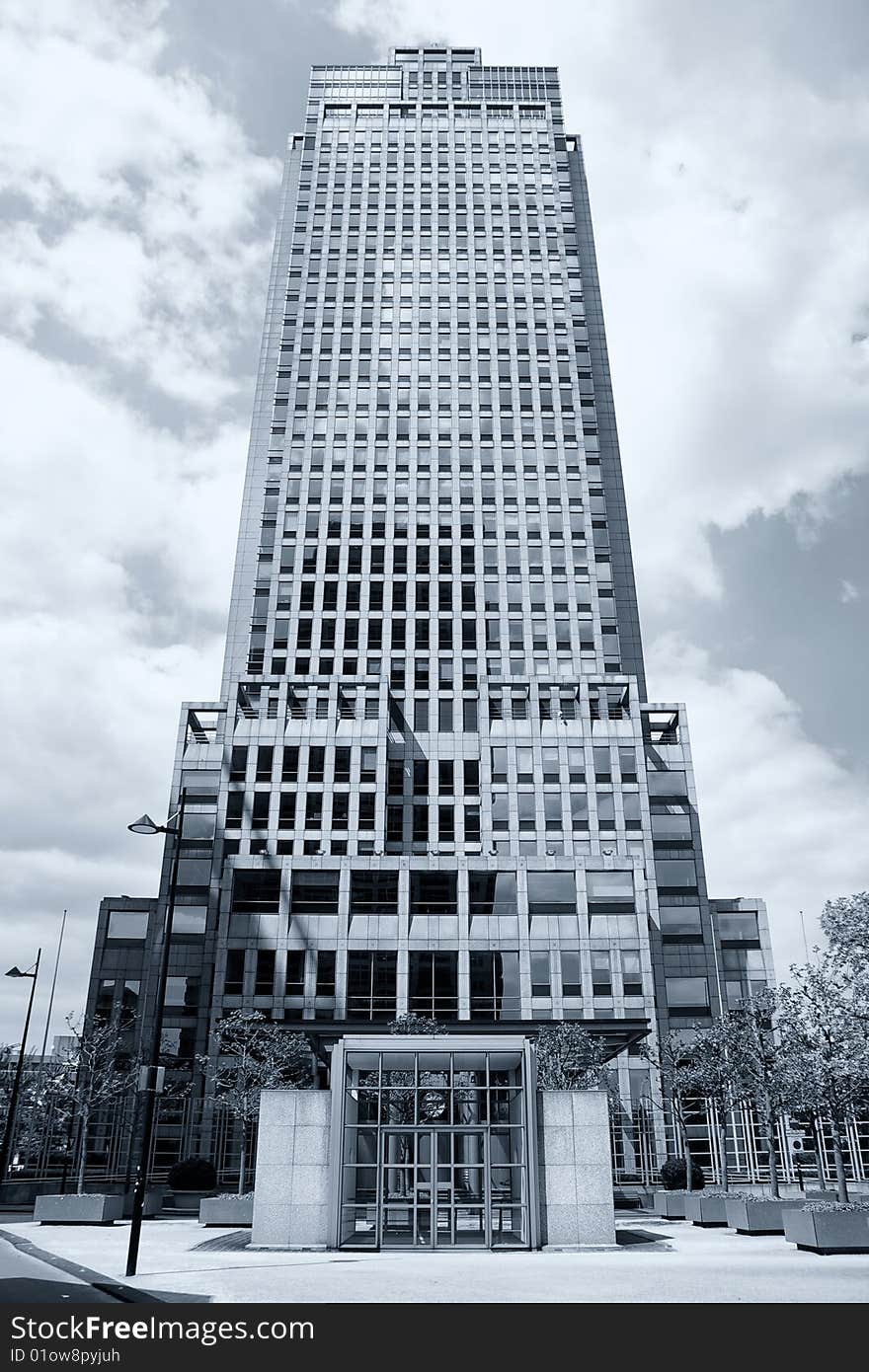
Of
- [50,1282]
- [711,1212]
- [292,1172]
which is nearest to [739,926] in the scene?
[711,1212]

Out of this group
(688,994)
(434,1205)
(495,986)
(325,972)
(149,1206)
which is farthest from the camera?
(688,994)

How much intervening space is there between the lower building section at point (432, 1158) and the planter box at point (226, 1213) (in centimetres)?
817

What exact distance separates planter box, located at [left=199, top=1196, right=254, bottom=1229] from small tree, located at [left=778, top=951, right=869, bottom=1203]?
1893 centimetres

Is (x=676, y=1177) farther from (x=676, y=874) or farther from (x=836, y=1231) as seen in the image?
(x=676, y=874)

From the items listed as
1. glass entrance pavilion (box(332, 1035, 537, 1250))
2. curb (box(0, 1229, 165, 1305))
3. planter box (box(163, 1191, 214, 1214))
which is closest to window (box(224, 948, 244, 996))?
planter box (box(163, 1191, 214, 1214))

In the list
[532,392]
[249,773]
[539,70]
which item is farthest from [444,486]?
[539,70]

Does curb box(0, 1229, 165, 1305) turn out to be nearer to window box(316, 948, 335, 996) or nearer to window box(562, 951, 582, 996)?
window box(316, 948, 335, 996)

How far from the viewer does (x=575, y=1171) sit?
2608 cm

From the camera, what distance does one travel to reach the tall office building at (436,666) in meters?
65.4

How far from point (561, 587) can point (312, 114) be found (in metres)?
71.0

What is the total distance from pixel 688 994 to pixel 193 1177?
146 feet

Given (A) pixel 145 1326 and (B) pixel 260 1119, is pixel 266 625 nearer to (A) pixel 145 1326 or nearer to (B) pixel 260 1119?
(B) pixel 260 1119

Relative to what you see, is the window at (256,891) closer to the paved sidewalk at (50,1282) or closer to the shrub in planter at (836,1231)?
the paved sidewalk at (50,1282)

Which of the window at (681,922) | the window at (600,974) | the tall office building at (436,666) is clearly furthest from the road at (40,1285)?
the window at (681,922)
